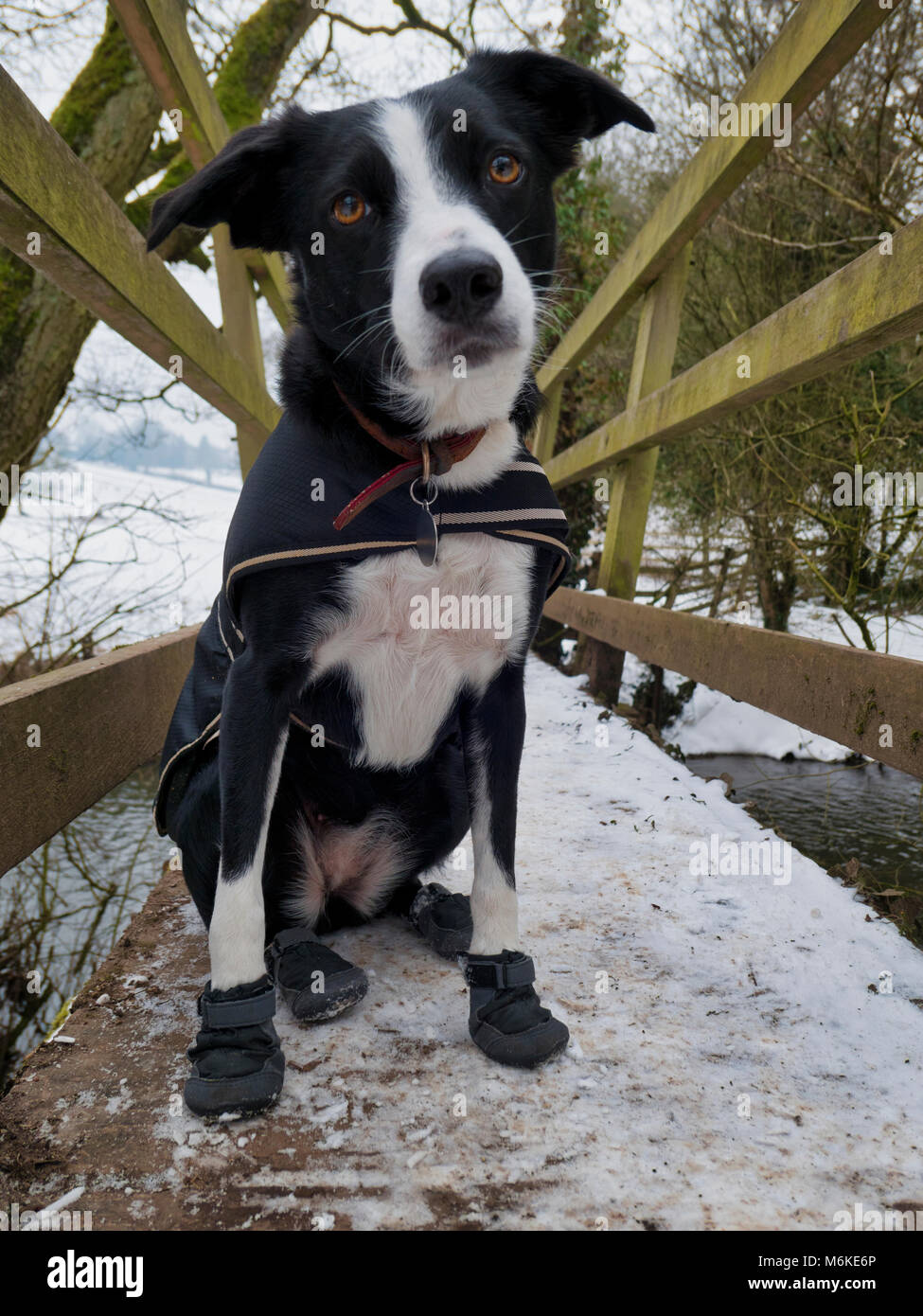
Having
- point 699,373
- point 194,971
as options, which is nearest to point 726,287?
point 699,373

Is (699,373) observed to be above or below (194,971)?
above

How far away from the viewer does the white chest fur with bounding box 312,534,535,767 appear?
142 centimetres

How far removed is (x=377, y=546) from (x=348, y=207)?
0.54 metres

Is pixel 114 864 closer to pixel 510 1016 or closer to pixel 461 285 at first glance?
pixel 510 1016

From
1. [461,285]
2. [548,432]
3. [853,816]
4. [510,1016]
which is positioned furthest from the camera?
[548,432]

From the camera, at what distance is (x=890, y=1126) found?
3.84 ft

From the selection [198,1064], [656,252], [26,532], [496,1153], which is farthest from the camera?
[26,532]

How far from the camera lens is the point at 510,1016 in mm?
1349

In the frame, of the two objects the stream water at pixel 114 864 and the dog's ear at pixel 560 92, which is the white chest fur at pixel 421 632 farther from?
the stream water at pixel 114 864

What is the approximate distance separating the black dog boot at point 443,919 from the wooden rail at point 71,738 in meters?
0.67

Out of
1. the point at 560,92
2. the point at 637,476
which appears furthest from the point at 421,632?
the point at 637,476

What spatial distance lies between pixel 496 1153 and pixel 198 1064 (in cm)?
43
